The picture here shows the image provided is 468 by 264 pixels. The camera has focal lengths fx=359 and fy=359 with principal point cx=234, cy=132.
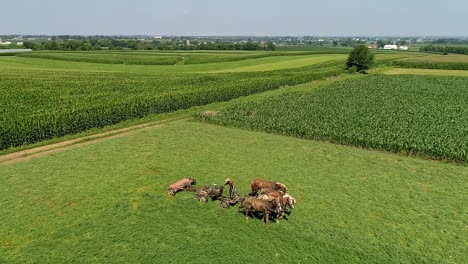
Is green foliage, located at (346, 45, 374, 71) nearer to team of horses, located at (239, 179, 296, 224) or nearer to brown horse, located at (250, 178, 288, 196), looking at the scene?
brown horse, located at (250, 178, 288, 196)

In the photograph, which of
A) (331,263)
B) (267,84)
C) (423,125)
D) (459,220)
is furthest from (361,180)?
(267,84)

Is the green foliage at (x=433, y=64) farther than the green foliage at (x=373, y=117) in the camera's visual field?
Yes

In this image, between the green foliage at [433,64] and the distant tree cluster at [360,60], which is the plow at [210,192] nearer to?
the distant tree cluster at [360,60]

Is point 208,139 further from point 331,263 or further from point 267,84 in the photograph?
point 267,84

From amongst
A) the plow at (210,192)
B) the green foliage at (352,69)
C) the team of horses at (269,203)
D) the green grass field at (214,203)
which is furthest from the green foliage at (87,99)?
the team of horses at (269,203)

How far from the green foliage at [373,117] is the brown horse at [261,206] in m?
11.6

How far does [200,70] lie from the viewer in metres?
68.2

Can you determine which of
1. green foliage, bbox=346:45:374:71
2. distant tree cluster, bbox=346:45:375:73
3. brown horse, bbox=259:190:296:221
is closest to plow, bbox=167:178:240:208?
brown horse, bbox=259:190:296:221

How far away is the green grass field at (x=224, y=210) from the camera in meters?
10.6

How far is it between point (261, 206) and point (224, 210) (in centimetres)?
160

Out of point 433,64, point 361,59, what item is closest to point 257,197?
point 361,59

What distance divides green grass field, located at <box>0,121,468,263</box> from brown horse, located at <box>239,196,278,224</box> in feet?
1.14

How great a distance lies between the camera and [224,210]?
42.7 ft

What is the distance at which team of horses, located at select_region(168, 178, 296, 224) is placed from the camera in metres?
12.1
